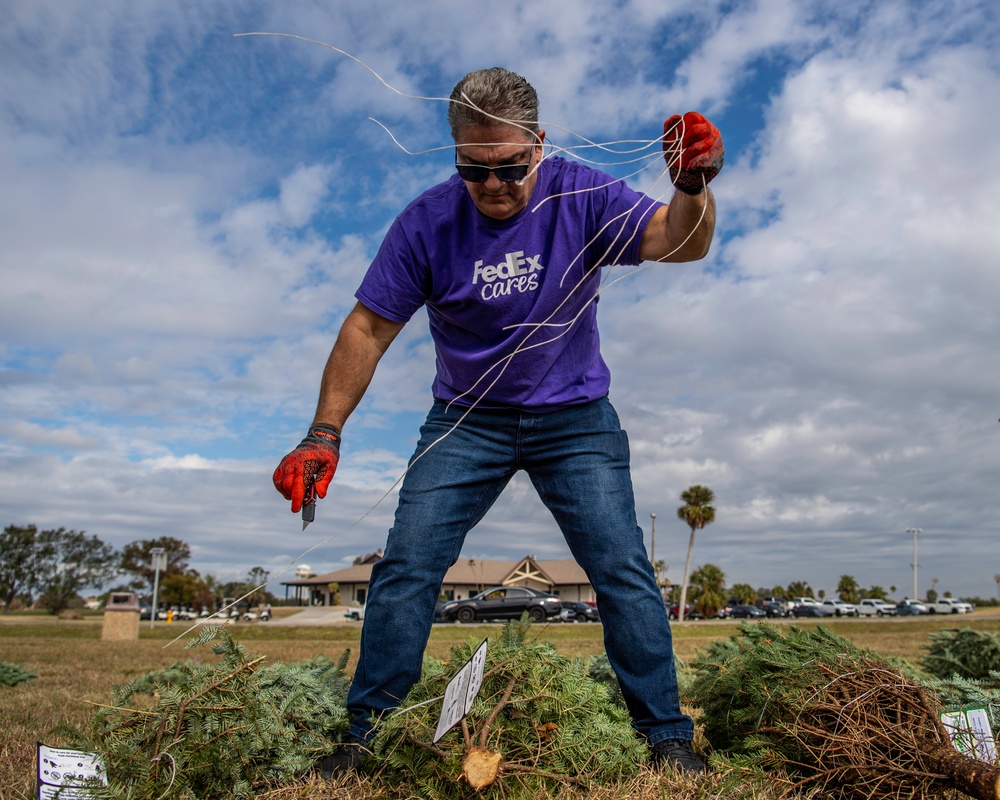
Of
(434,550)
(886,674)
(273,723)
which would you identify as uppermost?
(434,550)

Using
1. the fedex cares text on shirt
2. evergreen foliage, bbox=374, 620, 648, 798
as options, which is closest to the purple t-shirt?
the fedex cares text on shirt

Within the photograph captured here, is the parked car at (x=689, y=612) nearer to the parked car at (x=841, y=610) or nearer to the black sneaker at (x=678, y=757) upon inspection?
the parked car at (x=841, y=610)

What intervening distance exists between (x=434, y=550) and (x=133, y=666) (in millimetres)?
6317

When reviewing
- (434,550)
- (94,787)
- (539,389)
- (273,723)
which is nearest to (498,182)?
(539,389)

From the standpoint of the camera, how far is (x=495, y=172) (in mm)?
2551

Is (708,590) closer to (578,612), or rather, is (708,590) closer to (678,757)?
(578,612)

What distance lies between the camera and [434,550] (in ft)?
8.41

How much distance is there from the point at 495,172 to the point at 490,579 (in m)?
60.9

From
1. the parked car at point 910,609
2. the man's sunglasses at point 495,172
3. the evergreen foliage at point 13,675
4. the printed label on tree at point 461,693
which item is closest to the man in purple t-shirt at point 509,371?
the man's sunglasses at point 495,172

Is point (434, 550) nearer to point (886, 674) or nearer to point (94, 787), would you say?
point (94, 787)

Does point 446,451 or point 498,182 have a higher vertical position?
point 498,182

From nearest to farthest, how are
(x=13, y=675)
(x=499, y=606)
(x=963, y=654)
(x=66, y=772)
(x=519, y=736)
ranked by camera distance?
(x=66, y=772), (x=519, y=736), (x=963, y=654), (x=13, y=675), (x=499, y=606)

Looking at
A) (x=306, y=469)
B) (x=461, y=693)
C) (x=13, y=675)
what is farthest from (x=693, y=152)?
(x=13, y=675)

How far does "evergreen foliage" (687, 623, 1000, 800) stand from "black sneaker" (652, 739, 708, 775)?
0.09 m
